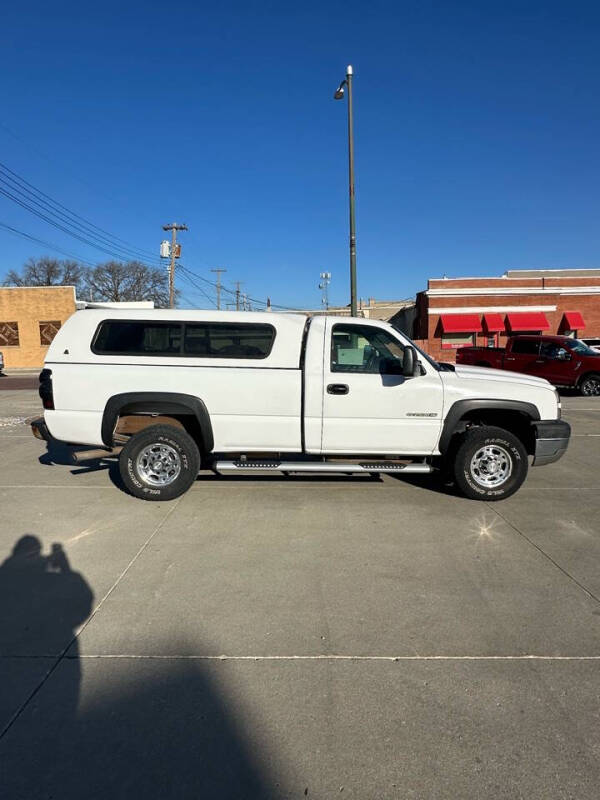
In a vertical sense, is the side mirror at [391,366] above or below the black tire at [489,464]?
Answer: above

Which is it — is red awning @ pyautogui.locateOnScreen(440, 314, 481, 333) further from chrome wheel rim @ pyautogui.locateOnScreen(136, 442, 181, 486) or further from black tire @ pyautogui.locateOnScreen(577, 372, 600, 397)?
chrome wheel rim @ pyautogui.locateOnScreen(136, 442, 181, 486)

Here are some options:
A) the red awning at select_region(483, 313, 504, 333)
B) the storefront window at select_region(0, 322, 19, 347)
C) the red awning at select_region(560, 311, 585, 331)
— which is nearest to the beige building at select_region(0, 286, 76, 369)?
the storefront window at select_region(0, 322, 19, 347)

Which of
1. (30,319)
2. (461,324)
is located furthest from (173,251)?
(461,324)

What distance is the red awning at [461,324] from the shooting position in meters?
32.6

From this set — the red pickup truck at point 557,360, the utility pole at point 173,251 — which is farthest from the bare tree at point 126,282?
the red pickup truck at point 557,360

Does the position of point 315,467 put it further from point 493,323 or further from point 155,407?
point 493,323

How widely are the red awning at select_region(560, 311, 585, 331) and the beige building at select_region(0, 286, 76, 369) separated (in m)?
32.6

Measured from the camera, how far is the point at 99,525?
4.67m

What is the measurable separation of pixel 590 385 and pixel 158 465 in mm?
13781

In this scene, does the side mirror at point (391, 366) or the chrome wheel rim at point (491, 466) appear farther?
the chrome wheel rim at point (491, 466)

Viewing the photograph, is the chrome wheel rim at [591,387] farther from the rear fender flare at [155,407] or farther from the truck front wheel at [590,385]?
the rear fender flare at [155,407]

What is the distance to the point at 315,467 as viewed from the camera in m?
5.20

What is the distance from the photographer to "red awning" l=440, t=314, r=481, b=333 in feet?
107

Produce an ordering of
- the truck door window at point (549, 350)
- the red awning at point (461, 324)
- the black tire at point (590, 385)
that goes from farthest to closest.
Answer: the red awning at point (461, 324)
the truck door window at point (549, 350)
the black tire at point (590, 385)
